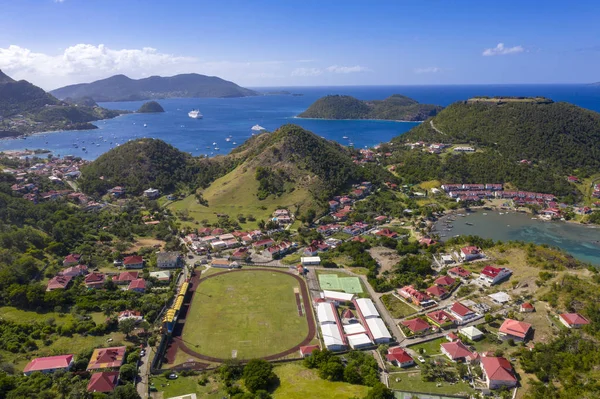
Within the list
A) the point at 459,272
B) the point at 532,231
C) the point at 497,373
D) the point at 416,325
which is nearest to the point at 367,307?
the point at 416,325

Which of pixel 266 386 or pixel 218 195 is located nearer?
pixel 266 386

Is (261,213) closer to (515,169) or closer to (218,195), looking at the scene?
(218,195)

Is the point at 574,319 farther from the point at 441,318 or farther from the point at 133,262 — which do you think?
the point at 133,262

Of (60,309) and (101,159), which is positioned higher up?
(101,159)

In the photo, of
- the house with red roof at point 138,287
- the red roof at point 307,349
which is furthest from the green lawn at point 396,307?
the house with red roof at point 138,287

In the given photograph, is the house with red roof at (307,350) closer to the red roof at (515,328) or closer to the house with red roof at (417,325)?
the house with red roof at (417,325)

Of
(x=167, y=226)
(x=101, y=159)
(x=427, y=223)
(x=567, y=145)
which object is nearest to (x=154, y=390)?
(x=167, y=226)

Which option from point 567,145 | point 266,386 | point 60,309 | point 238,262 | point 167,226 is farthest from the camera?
point 567,145
